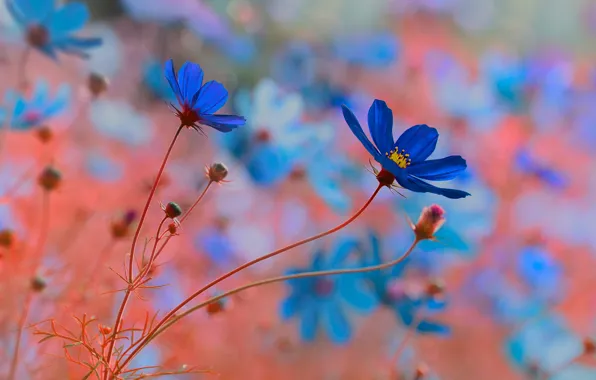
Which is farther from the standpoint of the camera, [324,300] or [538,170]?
[538,170]

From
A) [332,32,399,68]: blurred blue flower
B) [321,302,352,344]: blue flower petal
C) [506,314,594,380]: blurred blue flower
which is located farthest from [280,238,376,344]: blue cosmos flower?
[332,32,399,68]: blurred blue flower

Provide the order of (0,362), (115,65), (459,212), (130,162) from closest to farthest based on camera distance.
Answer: (0,362) < (459,212) < (130,162) < (115,65)

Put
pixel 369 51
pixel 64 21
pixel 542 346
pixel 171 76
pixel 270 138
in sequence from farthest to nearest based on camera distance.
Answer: pixel 369 51 → pixel 542 346 → pixel 270 138 → pixel 64 21 → pixel 171 76

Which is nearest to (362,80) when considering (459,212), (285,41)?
(285,41)

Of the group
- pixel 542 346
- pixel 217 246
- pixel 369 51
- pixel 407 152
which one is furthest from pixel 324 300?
pixel 369 51

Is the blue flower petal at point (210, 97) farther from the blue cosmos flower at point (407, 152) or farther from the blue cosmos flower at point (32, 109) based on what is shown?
the blue cosmos flower at point (32, 109)

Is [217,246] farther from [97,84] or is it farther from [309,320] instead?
[97,84]

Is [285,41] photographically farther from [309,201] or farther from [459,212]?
[459,212]
